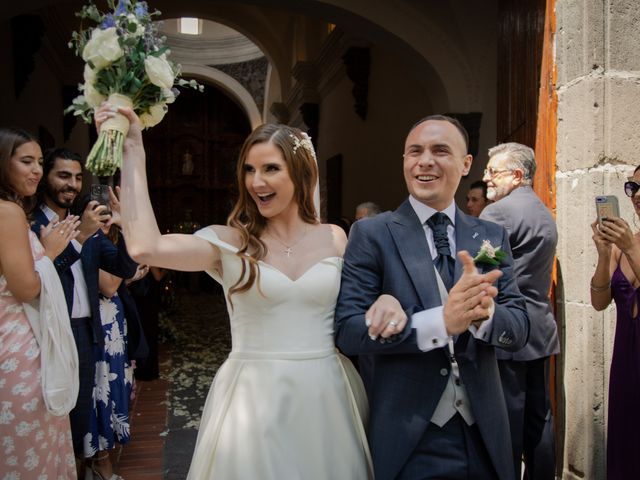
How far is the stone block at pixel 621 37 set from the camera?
9.23 feet

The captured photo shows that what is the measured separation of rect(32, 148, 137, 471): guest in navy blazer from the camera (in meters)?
3.43

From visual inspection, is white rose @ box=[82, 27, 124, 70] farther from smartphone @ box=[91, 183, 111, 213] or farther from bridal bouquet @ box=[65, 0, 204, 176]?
smartphone @ box=[91, 183, 111, 213]

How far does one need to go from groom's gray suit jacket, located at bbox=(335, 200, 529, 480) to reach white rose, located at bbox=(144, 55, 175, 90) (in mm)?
760

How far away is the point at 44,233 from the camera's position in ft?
9.87

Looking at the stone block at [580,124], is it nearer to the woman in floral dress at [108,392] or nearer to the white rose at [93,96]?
the white rose at [93,96]

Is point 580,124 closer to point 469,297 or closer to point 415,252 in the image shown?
point 415,252

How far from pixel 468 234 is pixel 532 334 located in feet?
4.77

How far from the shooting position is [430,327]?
1.69m

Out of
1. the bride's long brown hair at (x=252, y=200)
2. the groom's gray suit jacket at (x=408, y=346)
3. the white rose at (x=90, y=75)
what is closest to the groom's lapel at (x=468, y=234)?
the groom's gray suit jacket at (x=408, y=346)

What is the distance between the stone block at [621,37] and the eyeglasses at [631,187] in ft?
1.97

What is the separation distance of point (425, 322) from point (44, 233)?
7.00 feet

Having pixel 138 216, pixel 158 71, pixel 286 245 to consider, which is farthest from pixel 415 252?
pixel 158 71

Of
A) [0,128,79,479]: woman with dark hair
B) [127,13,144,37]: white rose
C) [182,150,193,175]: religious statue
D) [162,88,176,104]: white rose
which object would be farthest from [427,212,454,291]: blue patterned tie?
[182,150,193,175]: religious statue

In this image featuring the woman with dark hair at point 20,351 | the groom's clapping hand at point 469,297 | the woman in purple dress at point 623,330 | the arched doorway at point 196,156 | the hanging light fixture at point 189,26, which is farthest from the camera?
the arched doorway at point 196,156
